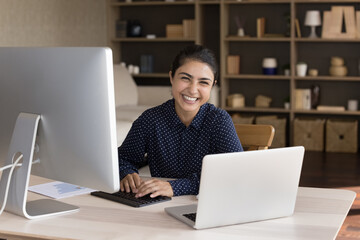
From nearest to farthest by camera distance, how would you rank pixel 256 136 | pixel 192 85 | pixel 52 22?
pixel 192 85 → pixel 256 136 → pixel 52 22

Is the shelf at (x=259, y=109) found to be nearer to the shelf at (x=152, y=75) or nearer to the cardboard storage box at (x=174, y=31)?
the shelf at (x=152, y=75)

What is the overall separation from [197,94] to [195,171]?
1.02 feet

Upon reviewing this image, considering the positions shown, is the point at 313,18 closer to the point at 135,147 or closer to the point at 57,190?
the point at 135,147

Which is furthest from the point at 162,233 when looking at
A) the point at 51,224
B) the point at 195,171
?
the point at 195,171

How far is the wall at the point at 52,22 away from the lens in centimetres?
581

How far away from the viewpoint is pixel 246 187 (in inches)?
73.7

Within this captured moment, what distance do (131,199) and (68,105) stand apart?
42 centimetres

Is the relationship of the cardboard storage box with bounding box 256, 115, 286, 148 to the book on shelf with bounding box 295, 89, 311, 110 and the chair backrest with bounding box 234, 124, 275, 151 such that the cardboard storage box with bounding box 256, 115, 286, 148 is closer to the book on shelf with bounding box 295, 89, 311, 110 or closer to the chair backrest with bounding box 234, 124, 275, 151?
the book on shelf with bounding box 295, 89, 311, 110

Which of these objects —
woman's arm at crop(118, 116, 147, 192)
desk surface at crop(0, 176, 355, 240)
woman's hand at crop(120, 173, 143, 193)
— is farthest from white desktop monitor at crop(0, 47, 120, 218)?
woman's arm at crop(118, 116, 147, 192)

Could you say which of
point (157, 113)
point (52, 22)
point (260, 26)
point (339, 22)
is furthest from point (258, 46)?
point (157, 113)

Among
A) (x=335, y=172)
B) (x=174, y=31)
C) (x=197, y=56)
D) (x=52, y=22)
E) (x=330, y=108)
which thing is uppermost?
(x=52, y=22)

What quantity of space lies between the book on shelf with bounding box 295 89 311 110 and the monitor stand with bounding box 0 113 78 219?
5.00 metres

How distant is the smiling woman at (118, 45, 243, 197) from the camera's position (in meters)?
2.49

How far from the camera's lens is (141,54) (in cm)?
765
